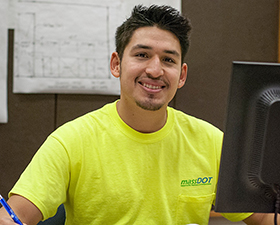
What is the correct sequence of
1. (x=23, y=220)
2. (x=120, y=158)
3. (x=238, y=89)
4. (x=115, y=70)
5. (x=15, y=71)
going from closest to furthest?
(x=238, y=89), (x=23, y=220), (x=120, y=158), (x=115, y=70), (x=15, y=71)

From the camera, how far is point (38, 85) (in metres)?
1.46

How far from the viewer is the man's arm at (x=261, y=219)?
3.13ft

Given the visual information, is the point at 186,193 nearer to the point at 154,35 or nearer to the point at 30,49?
the point at 154,35

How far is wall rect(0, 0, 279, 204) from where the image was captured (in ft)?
Answer: 4.84

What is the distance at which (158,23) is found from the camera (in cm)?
105

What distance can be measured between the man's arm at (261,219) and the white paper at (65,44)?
2.81 ft

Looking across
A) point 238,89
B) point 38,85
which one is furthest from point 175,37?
point 38,85

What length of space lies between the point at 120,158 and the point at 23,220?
0.33 metres

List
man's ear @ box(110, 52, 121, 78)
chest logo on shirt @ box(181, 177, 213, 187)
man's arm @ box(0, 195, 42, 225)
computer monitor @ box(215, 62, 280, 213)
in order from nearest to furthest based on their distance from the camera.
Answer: computer monitor @ box(215, 62, 280, 213) < man's arm @ box(0, 195, 42, 225) < chest logo on shirt @ box(181, 177, 213, 187) < man's ear @ box(110, 52, 121, 78)

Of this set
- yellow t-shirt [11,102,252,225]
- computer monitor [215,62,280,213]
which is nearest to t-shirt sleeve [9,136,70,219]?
yellow t-shirt [11,102,252,225]

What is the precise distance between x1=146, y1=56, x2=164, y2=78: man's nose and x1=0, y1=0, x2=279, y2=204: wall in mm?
586

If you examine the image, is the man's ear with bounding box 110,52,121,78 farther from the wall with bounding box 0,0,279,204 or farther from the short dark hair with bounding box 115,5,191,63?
the wall with bounding box 0,0,279,204

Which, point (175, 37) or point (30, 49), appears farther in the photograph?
point (30, 49)

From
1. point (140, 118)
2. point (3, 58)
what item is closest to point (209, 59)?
point (140, 118)
